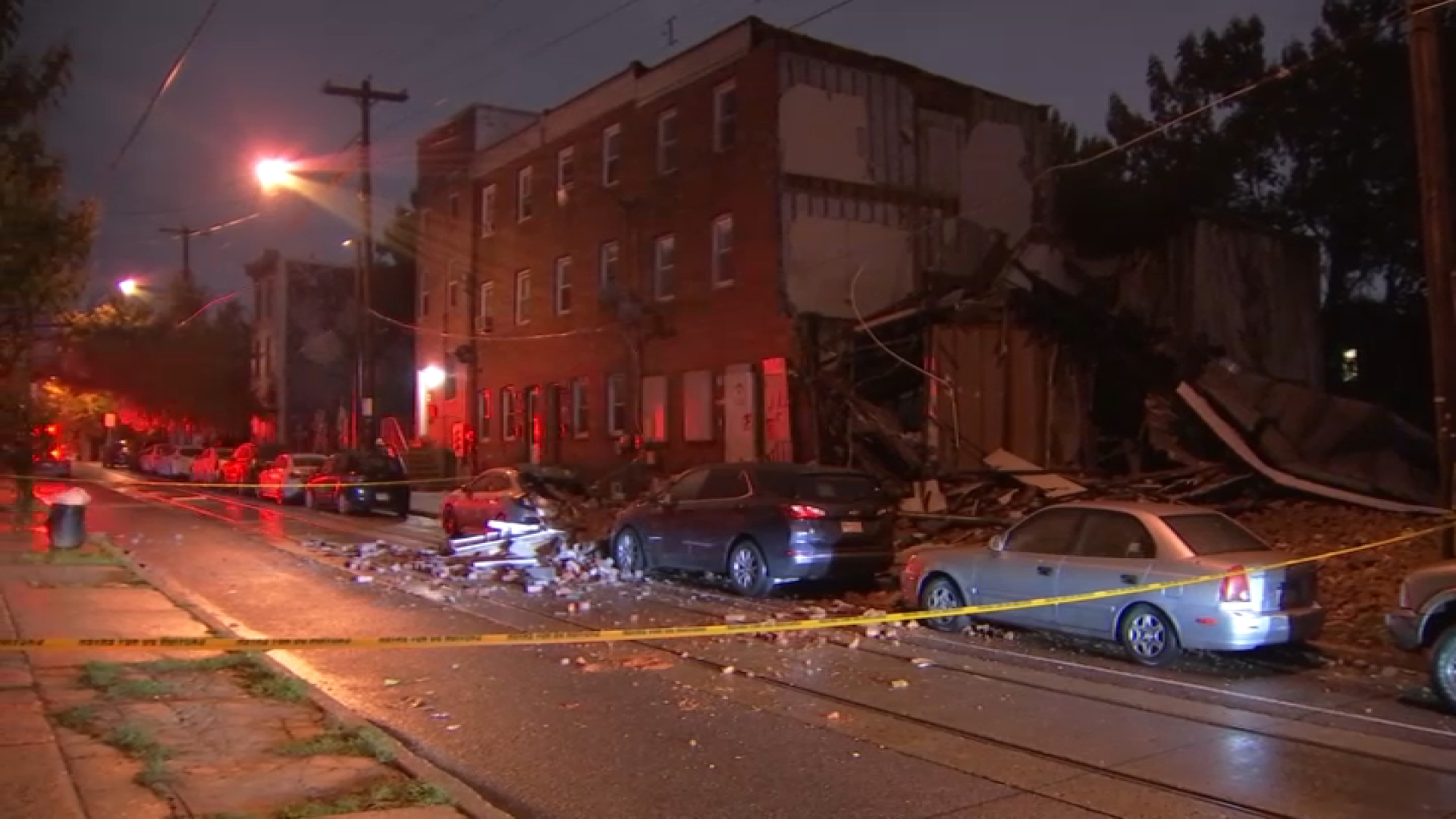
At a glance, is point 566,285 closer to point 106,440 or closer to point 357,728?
point 357,728

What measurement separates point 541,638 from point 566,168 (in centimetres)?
2461

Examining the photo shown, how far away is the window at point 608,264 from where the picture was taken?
29297mm

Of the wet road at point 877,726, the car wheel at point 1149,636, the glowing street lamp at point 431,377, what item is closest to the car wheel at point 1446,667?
the wet road at point 877,726

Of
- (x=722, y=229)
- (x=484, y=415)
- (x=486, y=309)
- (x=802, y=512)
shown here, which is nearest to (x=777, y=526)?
(x=802, y=512)

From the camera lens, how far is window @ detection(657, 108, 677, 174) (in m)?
27.5

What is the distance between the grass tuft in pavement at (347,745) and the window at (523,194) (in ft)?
88.7

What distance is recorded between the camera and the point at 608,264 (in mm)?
29812

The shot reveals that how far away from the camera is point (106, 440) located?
2827 inches

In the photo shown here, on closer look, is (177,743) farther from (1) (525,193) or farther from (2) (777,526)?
(1) (525,193)

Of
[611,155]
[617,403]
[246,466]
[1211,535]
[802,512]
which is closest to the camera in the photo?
[1211,535]

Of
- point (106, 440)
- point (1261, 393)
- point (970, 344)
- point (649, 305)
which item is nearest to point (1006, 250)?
point (970, 344)

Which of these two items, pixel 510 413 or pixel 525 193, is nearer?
pixel 525 193

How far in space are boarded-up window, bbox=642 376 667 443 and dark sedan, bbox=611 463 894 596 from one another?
12.1 m

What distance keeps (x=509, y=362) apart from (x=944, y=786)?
93.7ft
